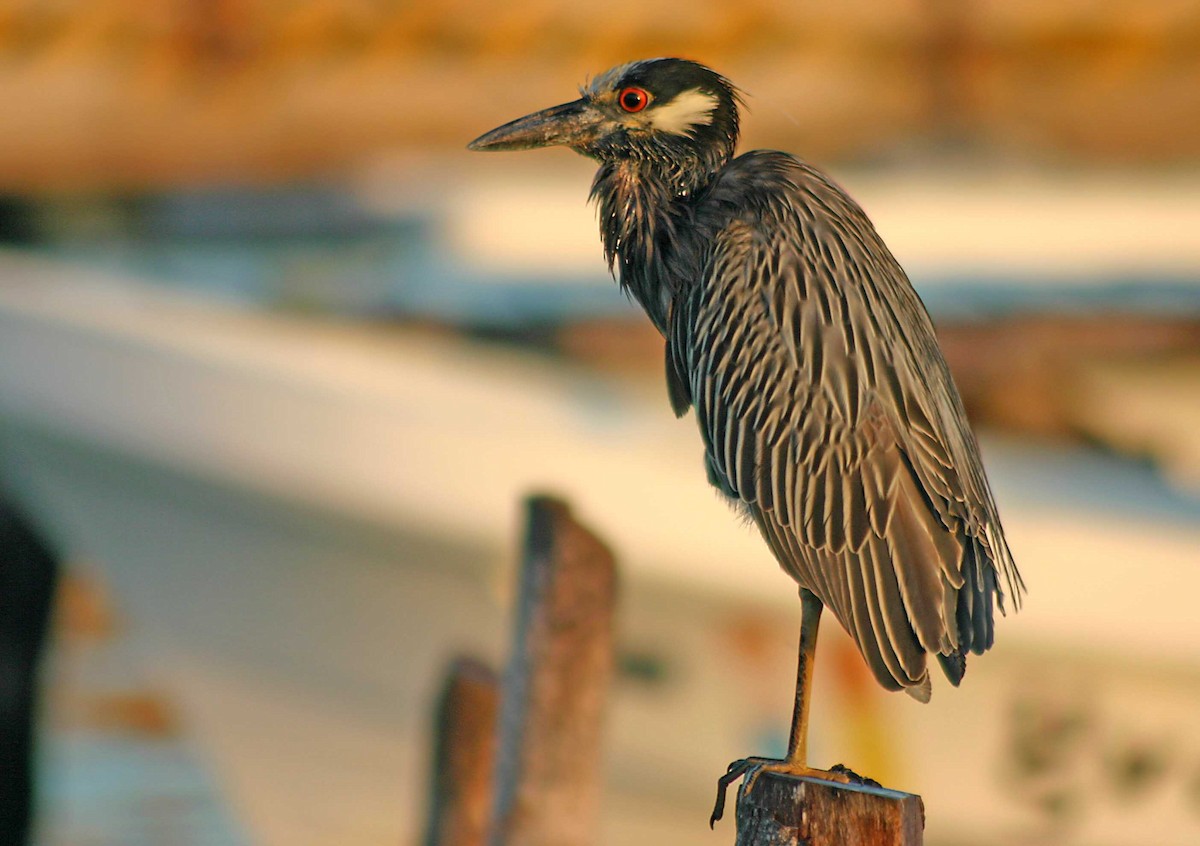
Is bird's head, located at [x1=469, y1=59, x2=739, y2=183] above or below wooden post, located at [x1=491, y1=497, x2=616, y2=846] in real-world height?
above

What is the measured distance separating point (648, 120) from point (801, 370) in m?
0.60

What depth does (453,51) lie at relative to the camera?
8242mm

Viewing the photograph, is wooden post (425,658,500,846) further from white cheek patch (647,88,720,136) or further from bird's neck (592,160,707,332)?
white cheek patch (647,88,720,136)

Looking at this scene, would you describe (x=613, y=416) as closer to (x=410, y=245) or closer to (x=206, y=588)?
(x=206, y=588)

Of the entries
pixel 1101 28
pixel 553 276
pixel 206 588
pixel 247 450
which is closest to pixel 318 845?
pixel 206 588

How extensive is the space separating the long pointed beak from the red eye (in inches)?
2.1

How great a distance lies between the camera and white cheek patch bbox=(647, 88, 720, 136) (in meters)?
3.24

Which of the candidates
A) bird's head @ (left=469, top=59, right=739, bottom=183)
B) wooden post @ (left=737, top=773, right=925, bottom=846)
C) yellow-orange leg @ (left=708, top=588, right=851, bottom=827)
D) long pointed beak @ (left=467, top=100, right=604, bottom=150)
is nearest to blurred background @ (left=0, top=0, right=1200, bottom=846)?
bird's head @ (left=469, top=59, right=739, bottom=183)

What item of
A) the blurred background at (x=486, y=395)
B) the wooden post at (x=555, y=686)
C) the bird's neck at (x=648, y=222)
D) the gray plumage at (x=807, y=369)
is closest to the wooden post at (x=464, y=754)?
the wooden post at (x=555, y=686)

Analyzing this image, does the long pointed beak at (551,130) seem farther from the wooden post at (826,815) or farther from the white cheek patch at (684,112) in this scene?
the wooden post at (826,815)

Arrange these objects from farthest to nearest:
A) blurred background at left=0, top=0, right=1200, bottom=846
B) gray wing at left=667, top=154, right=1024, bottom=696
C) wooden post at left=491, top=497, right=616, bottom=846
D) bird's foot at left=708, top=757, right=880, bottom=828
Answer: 1. blurred background at left=0, top=0, right=1200, bottom=846
2. wooden post at left=491, top=497, right=616, bottom=846
3. gray wing at left=667, top=154, right=1024, bottom=696
4. bird's foot at left=708, top=757, right=880, bottom=828

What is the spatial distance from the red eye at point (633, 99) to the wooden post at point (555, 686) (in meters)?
0.82

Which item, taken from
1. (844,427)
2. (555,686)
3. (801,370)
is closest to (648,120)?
(801,370)

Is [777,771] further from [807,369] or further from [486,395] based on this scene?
[486,395]
